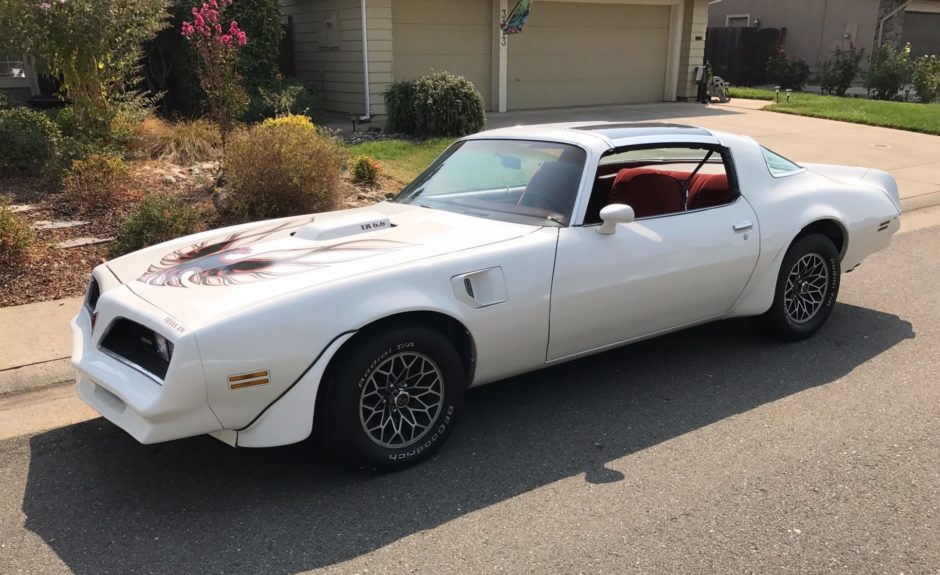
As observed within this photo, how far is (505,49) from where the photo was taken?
17031 millimetres

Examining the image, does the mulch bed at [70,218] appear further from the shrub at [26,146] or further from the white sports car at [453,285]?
the white sports car at [453,285]

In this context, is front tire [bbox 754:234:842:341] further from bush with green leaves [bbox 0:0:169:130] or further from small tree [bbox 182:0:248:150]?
bush with green leaves [bbox 0:0:169:130]

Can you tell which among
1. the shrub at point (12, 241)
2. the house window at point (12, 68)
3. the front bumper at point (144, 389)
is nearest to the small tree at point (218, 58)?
the shrub at point (12, 241)

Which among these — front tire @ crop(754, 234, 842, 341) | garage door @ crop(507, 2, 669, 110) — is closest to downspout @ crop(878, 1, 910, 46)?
garage door @ crop(507, 2, 669, 110)

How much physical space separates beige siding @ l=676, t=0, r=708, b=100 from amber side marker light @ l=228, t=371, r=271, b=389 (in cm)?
1924

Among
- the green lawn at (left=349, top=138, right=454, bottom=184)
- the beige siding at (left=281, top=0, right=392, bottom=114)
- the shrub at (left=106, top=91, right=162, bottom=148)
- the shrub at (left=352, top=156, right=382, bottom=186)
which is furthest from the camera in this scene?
the beige siding at (left=281, top=0, right=392, bottom=114)

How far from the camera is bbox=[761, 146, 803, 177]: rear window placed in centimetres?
504

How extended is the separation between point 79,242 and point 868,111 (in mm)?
17512

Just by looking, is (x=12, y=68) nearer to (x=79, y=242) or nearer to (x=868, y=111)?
(x=79, y=242)

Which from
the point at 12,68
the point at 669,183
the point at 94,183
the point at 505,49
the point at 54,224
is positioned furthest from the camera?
the point at 505,49

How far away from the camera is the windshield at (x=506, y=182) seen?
4.19 metres

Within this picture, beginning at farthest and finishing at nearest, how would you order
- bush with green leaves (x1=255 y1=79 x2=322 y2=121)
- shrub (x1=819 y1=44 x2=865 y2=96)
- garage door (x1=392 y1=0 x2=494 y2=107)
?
shrub (x1=819 y1=44 x2=865 y2=96)
garage door (x1=392 y1=0 x2=494 y2=107)
bush with green leaves (x1=255 y1=79 x2=322 y2=121)

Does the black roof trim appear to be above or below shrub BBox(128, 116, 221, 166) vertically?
above

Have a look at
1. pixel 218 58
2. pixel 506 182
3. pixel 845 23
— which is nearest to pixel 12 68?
pixel 218 58
